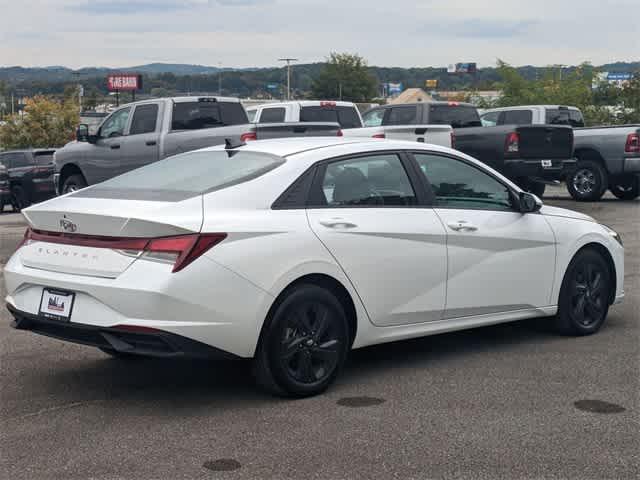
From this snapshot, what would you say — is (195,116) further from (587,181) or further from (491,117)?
(491,117)

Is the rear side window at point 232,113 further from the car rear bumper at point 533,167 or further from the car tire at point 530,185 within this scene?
the car tire at point 530,185

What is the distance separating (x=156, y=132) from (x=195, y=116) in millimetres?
712

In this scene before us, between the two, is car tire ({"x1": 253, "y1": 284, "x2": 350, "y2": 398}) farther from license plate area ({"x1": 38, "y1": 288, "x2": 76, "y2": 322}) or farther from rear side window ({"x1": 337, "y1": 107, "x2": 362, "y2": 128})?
rear side window ({"x1": 337, "y1": 107, "x2": 362, "y2": 128})

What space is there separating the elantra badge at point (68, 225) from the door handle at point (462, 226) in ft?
8.18

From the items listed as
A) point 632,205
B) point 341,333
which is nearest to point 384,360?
point 341,333

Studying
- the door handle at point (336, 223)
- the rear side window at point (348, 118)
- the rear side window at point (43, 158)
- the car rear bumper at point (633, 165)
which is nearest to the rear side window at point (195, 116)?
the rear side window at point (348, 118)

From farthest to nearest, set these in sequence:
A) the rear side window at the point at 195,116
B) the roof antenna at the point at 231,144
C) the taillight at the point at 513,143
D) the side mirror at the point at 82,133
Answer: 1. the taillight at the point at 513,143
2. the side mirror at the point at 82,133
3. the rear side window at the point at 195,116
4. the roof antenna at the point at 231,144

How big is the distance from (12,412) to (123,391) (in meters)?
0.71

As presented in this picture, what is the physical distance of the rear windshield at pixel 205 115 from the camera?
17.0 metres

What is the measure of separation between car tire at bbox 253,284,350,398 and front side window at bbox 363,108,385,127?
16.2 m

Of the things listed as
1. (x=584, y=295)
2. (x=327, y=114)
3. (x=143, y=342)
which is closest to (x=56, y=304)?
(x=143, y=342)

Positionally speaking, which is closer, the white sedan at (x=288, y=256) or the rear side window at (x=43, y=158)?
the white sedan at (x=288, y=256)

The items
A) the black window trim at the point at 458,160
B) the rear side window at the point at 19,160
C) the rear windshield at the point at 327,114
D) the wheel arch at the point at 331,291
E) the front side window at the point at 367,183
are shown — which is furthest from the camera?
the rear side window at the point at 19,160

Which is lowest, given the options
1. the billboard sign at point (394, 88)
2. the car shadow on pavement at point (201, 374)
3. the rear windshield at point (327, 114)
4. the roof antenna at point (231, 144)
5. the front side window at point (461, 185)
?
the car shadow on pavement at point (201, 374)
